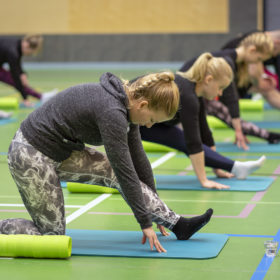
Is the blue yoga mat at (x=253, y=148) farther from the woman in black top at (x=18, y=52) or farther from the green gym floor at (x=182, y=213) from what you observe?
the woman in black top at (x=18, y=52)

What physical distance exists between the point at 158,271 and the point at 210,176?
107 inches

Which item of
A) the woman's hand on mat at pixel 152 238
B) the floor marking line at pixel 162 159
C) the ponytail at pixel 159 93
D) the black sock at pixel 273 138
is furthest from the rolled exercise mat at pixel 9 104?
the ponytail at pixel 159 93

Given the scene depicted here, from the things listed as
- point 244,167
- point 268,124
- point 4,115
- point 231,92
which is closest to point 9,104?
point 4,115

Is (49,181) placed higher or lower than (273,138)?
higher

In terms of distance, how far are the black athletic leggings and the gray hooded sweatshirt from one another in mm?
1768

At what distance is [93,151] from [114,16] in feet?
48.6

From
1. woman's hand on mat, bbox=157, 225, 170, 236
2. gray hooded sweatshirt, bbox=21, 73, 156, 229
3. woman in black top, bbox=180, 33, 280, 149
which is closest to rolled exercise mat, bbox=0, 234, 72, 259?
gray hooded sweatshirt, bbox=21, 73, 156, 229

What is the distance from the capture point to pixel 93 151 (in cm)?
424

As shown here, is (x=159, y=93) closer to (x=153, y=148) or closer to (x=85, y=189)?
(x=85, y=189)

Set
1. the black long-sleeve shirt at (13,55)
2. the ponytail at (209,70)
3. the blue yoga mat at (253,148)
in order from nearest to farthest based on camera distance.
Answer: the ponytail at (209,70)
the blue yoga mat at (253,148)
the black long-sleeve shirt at (13,55)

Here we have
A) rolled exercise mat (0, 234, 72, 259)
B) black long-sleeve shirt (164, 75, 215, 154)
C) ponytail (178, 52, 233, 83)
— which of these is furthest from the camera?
black long-sleeve shirt (164, 75, 215, 154)

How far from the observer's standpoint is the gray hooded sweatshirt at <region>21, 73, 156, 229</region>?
370 cm

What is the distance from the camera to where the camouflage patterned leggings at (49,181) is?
3963 millimetres

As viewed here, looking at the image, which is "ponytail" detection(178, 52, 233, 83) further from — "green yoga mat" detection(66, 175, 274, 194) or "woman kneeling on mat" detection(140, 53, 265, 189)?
"green yoga mat" detection(66, 175, 274, 194)
